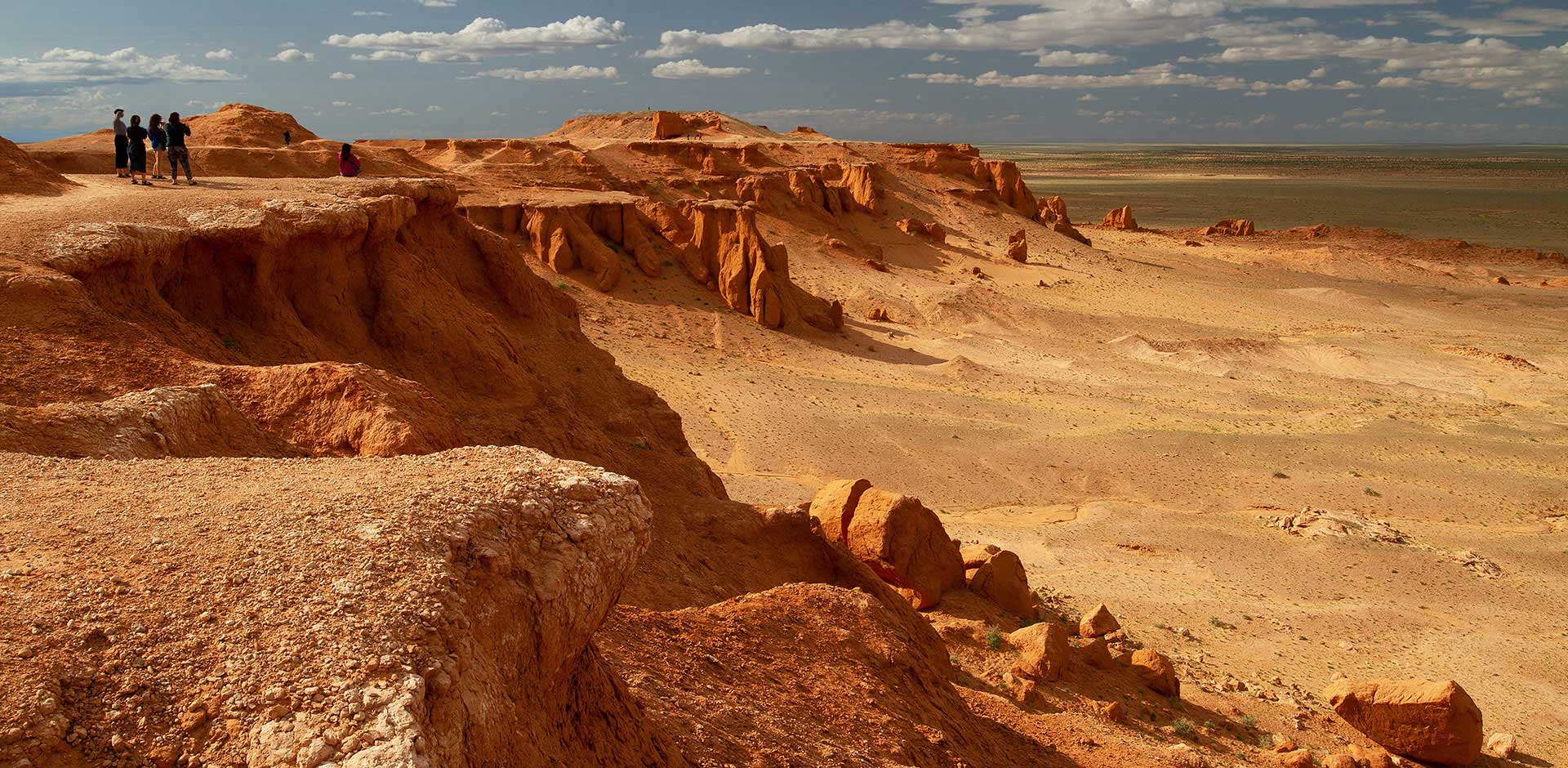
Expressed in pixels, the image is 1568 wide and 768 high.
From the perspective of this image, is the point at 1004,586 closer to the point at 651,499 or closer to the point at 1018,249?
the point at 651,499

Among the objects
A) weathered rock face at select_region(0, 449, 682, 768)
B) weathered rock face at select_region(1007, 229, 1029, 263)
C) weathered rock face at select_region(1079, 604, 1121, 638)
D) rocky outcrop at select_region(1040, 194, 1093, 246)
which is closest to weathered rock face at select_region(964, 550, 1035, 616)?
weathered rock face at select_region(1079, 604, 1121, 638)

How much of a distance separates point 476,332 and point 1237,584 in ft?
39.7

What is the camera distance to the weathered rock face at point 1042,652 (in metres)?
10.4

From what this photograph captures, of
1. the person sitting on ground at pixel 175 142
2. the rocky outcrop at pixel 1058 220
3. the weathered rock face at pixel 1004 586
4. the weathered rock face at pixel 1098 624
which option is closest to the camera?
the weathered rock face at pixel 1098 624

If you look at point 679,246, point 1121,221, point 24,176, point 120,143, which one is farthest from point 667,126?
point 24,176

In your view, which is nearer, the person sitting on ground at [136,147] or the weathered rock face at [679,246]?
the person sitting on ground at [136,147]

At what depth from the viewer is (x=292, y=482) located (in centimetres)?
485

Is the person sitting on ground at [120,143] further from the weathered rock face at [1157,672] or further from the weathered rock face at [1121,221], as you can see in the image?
the weathered rock face at [1121,221]

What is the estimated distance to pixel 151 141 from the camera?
14211mm

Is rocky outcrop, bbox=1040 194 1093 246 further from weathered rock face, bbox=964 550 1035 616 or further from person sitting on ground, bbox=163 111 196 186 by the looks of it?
person sitting on ground, bbox=163 111 196 186

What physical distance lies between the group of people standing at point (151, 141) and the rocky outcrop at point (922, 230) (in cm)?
3380

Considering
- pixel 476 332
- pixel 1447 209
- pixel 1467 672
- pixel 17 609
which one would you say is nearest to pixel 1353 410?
pixel 1467 672

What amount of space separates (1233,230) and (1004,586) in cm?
5905

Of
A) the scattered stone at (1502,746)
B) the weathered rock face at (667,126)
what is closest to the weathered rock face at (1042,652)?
the scattered stone at (1502,746)
